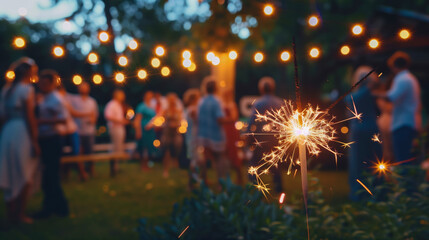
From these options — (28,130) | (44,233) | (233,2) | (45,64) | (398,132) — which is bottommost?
(44,233)

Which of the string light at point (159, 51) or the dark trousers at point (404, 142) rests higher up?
the string light at point (159, 51)

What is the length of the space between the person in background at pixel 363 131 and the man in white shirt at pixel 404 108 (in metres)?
0.24

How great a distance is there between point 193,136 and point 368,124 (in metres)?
2.72

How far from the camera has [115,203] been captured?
5223 millimetres

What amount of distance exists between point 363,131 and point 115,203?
12.4 feet

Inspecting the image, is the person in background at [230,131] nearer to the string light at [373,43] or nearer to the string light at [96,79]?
the string light at [96,79]

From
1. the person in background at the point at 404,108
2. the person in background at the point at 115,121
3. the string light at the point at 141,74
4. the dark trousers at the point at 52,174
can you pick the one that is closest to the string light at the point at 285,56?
the string light at the point at 141,74

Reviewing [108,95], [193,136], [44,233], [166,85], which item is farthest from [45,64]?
[44,233]

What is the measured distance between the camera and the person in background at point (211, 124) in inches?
203

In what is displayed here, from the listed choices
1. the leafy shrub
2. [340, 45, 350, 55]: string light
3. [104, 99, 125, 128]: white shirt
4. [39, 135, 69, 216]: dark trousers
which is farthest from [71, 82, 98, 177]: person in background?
[340, 45, 350, 55]: string light

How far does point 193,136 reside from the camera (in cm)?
579

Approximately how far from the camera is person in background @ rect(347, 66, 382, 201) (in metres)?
4.54

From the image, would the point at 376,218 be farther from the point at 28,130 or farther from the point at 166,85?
the point at 166,85

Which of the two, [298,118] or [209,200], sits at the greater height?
[298,118]
